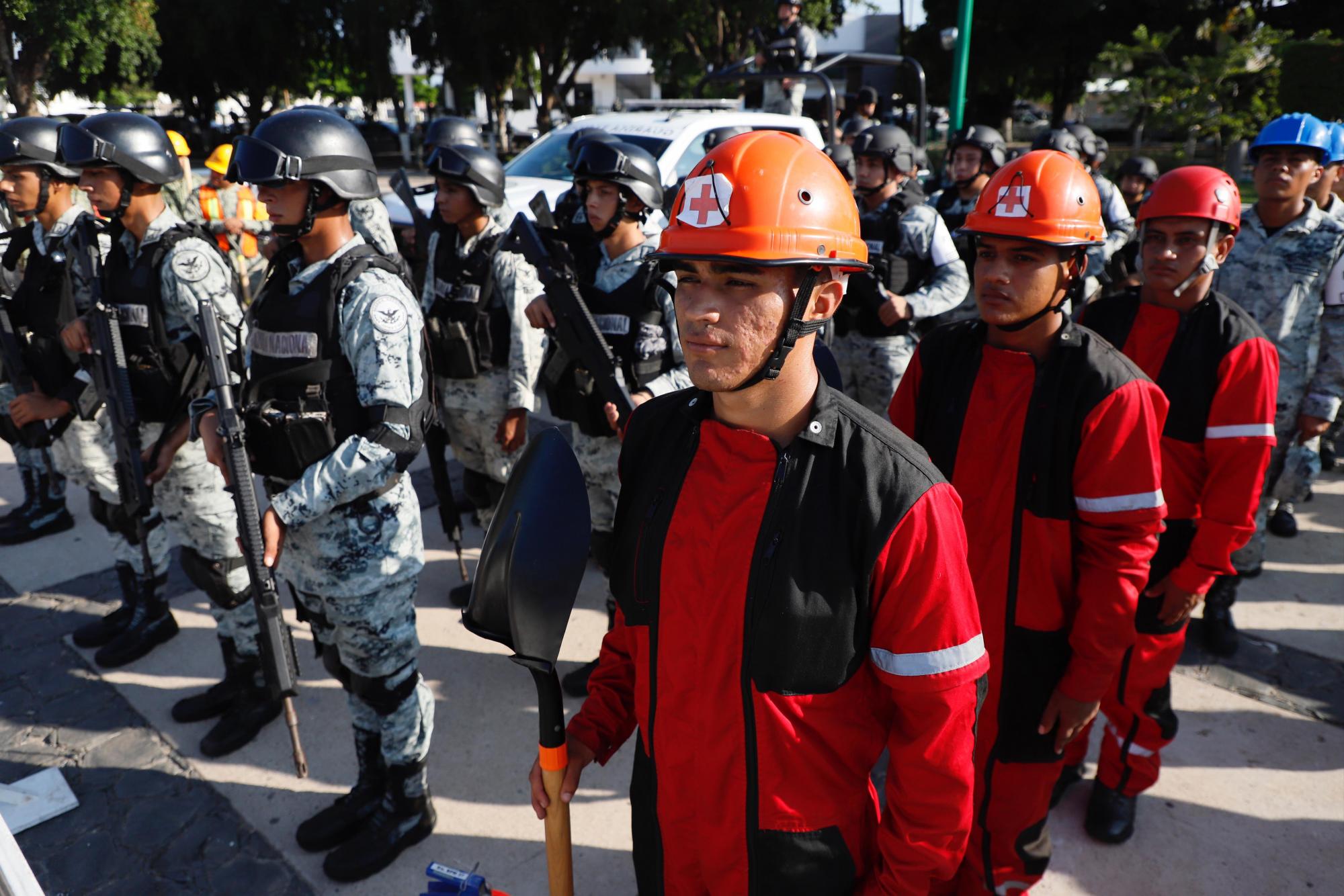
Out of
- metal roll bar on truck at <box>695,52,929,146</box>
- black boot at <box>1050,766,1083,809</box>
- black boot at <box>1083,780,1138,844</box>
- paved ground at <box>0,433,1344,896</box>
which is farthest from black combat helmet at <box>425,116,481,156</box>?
black boot at <box>1083,780,1138,844</box>

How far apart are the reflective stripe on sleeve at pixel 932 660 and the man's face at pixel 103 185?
3695mm

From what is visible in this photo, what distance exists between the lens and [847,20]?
→ 4459 centimetres

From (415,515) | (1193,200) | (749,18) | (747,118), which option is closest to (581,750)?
(415,515)

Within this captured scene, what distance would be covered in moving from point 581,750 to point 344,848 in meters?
1.88

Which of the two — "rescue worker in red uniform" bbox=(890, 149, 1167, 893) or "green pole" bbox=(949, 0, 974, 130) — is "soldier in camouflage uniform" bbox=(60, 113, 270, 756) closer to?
"rescue worker in red uniform" bbox=(890, 149, 1167, 893)

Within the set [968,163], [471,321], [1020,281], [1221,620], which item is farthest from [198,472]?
[968,163]

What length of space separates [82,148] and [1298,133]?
5.23 metres

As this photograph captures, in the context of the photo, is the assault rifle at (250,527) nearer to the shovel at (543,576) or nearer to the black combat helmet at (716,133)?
the shovel at (543,576)

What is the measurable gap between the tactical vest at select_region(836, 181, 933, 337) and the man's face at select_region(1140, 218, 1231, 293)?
2.05 meters

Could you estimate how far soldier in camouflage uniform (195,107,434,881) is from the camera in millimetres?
2756

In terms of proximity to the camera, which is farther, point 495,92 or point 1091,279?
point 495,92

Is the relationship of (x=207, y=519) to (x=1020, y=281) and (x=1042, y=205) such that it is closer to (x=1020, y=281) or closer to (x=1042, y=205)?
(x=1020, y=281)

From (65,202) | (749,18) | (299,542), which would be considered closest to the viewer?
(299,542)

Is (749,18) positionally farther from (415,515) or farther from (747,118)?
(415,515)
